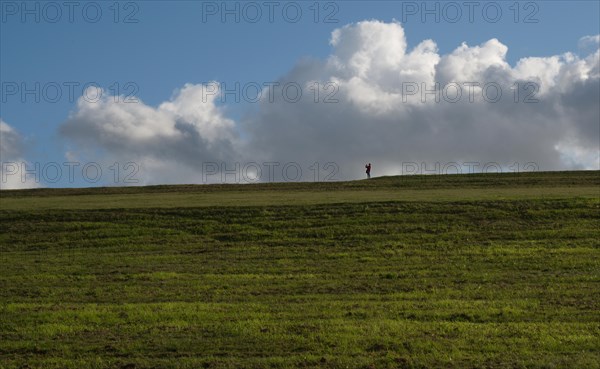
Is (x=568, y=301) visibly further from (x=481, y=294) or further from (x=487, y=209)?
(x=487, y=209)

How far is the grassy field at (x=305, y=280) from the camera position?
1673cm

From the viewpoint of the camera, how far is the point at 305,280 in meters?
25.6

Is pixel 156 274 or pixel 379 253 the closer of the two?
pixel 156 274

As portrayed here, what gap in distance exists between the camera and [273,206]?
41438mm

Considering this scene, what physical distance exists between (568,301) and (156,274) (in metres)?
13.8

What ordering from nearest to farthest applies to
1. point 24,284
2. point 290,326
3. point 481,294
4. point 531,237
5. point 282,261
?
1. point 290,326
2. point 481,294
3. point 24,284
4. point 282,261
5. point 531,237

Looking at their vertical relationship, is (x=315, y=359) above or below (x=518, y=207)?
below

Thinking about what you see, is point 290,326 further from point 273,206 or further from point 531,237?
point 273,206

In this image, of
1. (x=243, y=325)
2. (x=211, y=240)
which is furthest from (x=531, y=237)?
(x=243, y=325)

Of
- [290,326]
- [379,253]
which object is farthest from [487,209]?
[290,326]

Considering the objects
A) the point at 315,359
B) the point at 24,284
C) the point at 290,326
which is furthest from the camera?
the point at 24,284

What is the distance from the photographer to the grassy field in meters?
16.7

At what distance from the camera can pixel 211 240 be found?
35594mm

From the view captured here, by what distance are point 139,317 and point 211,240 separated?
15494 mm
